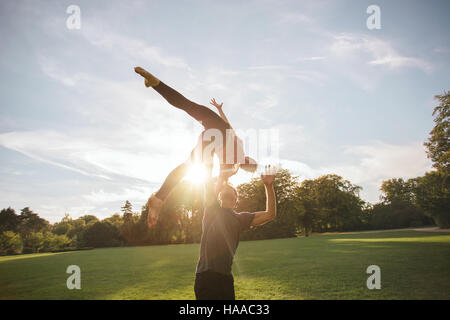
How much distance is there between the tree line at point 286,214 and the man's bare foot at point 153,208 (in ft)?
87.4

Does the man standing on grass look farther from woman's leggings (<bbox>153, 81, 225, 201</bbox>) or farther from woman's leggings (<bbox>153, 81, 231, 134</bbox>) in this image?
woman's leggings (<bbox>153, 81, 231, 134</bbox>)

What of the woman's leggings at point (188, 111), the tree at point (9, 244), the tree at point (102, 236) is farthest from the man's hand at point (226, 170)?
the tree at point (102, 236)

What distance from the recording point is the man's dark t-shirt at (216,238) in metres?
2.65

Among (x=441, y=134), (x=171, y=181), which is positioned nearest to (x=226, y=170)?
(x=171, y=181)

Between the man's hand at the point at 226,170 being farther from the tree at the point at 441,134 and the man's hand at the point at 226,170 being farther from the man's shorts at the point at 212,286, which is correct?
the tree at the point at 441,134

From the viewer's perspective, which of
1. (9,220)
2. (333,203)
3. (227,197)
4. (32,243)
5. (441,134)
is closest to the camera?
(227,197)

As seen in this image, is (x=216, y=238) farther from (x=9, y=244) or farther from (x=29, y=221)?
(x=29, y=221)

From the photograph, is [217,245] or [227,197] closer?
[217,245]

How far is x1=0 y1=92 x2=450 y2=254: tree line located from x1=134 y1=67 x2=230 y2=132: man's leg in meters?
26.4

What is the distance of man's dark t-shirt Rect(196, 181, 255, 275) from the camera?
8.69 feet

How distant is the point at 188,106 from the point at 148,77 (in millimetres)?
499

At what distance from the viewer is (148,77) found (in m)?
2.44

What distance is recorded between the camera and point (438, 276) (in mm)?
8227
